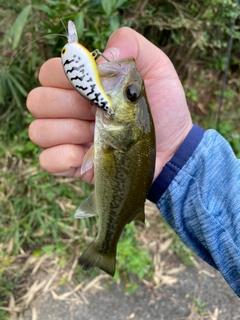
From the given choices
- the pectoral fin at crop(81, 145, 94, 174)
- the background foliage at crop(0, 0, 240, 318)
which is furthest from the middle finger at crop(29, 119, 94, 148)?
the background foliage at crop(0, 0, 240, 318)

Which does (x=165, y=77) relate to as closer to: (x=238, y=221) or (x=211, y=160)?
(x=211, y=160)

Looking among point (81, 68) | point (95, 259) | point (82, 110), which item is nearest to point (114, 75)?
point (81, 68)

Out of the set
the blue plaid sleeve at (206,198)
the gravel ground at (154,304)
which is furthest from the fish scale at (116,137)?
the gravel ground at (154,304)

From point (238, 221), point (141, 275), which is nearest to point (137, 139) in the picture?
point (238, 221)

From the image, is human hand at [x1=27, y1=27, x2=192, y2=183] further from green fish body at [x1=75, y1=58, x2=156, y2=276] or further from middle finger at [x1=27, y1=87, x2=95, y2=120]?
green fish body at [x1=75, y1=58, x2=156, y2=276]

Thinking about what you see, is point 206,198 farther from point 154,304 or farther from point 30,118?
point 30,118

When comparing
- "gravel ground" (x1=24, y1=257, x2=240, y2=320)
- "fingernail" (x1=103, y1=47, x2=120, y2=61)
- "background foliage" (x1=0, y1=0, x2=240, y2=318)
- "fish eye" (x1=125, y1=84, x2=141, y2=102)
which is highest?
"fingernail" (x1=103, y1=47, x2=120, y2=61)

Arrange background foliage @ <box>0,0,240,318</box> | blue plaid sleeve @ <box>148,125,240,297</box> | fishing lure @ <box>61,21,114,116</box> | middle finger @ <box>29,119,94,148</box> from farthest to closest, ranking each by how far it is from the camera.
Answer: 1. background foliage @ <box>0,0,240,318</box>
2. middle finger @ <box>29,119,94,148</box>
3. blue plaid sleeve @ <box>148,125,240,297</box>
4. fishing lure @ <box>61,21,114,116</box>
